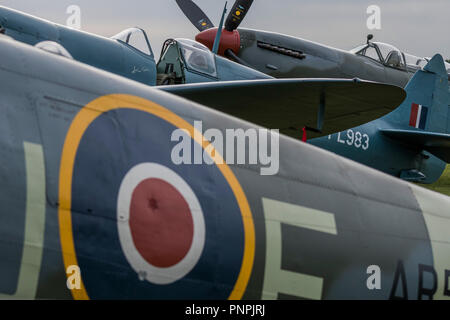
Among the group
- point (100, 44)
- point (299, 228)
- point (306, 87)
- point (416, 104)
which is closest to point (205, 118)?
point (299, 228)

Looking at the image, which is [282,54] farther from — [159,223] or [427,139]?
[159,223]

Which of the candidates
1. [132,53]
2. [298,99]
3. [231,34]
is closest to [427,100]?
[231,34]

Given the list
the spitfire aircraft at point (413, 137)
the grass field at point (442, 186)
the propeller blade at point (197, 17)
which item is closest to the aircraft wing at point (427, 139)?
the spitfire aircraft at point (413, 137)

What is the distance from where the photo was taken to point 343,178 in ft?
9.38

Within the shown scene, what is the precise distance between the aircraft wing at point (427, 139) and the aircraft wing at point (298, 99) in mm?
4400

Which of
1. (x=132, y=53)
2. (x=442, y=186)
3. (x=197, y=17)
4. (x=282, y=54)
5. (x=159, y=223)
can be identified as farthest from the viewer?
(x=197, y=17)

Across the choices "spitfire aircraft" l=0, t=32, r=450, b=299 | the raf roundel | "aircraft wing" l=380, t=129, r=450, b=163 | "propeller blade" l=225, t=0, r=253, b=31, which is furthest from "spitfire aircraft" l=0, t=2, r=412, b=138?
"propeller blade" l=225, t=0, r=253, b=31

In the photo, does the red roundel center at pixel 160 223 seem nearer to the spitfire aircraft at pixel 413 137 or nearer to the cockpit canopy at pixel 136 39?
the cockpit canopy at pixel 136 39

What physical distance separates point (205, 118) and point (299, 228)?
1.89ft

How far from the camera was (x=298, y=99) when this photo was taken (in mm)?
7008

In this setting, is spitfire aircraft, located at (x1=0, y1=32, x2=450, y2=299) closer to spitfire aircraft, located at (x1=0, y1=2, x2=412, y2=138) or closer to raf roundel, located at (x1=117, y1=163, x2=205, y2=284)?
raf roundel, located at (x1=117, y1=163, x2=205, y2=284)

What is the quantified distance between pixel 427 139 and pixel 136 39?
603 cm

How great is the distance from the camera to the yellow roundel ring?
1994 millimetres

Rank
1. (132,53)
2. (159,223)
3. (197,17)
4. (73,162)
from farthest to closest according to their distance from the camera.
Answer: (197,17) < (132,53) < (159,223) < (73,162)
